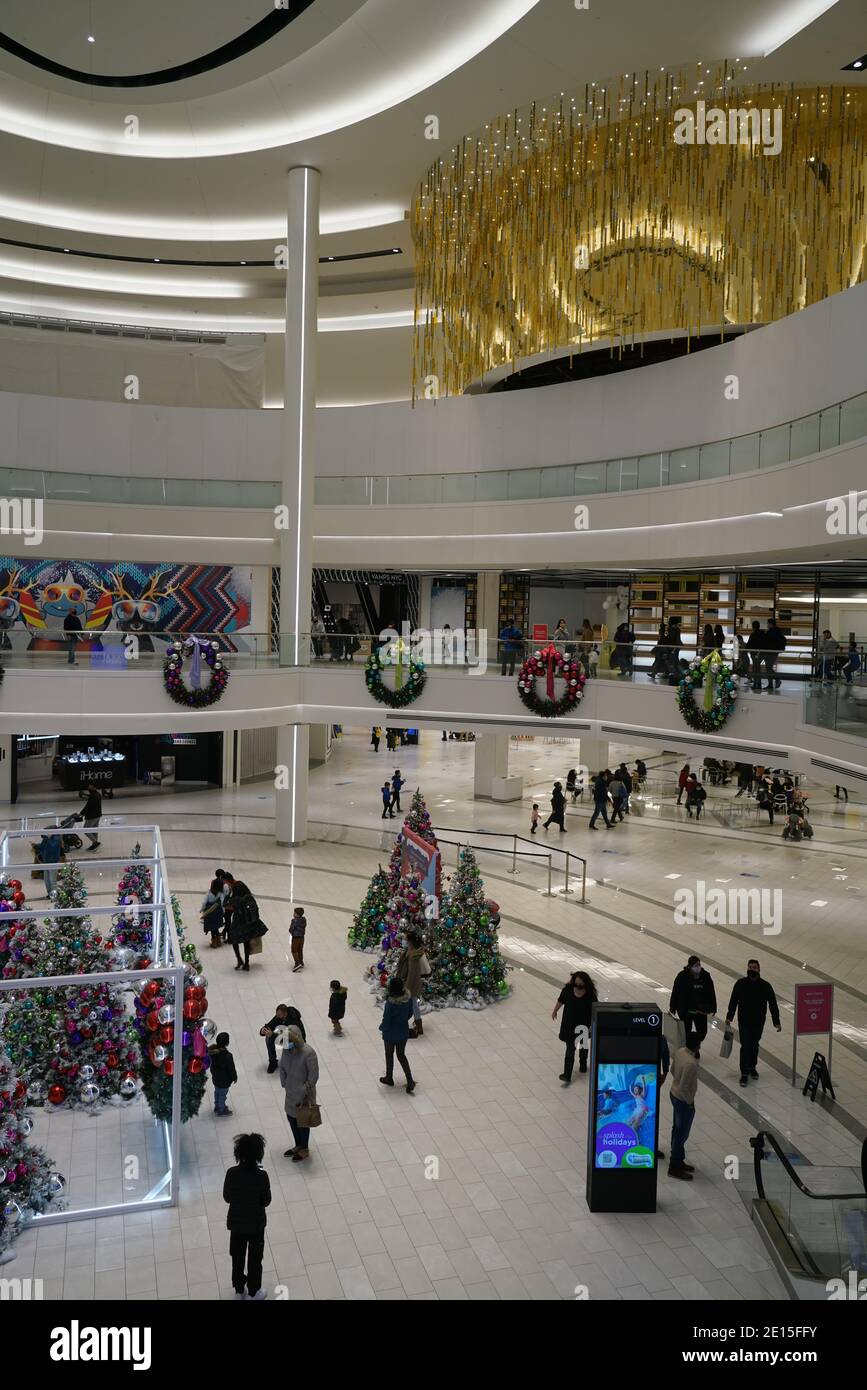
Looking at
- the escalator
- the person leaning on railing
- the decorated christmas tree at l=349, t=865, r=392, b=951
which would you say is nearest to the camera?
the escalator

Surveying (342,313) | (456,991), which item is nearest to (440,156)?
(342,313)

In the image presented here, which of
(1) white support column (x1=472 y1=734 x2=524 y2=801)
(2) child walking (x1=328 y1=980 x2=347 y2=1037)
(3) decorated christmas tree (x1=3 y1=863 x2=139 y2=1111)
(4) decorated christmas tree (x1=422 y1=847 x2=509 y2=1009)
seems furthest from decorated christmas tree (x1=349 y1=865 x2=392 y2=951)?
(1) white support column (x1=472 y1=734 x2=524 y2=801)

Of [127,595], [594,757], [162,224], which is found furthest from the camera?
[594,757]

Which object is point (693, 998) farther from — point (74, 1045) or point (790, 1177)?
point (74, 1045)

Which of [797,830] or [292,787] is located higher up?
[292,787]

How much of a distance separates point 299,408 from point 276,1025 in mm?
14788

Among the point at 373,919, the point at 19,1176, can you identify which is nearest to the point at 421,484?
the point at 373,919

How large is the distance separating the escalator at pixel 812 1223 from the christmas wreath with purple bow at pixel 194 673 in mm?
13993

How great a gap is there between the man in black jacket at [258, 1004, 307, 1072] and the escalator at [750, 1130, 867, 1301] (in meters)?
4.14

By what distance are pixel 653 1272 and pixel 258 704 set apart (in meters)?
15.0

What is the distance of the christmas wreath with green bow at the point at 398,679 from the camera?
20.8 m

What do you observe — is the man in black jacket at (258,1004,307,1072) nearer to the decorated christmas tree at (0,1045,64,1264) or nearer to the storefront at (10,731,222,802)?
the decorated christmas tree at (0,1045,64,1264)

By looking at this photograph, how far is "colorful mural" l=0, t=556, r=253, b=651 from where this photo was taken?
25812 millimetres

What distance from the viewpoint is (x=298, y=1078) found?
896 cm
